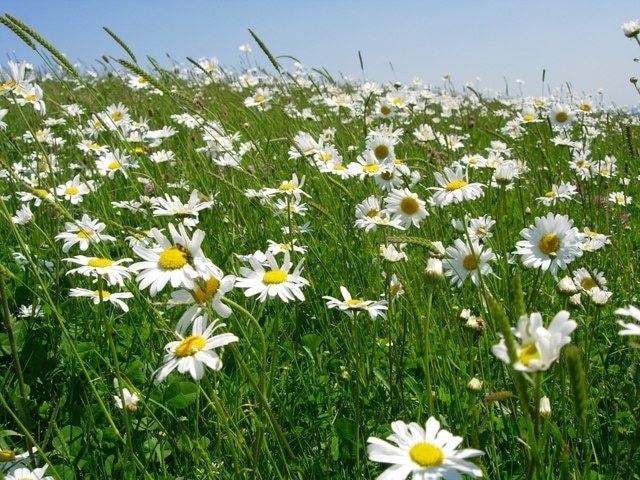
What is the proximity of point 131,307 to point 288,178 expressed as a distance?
195 cm

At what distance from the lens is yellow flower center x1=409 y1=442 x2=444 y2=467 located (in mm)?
917

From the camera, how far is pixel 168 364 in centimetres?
114

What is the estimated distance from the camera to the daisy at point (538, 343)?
30.0 inches

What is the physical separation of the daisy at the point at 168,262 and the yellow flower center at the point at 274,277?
9.9 inches

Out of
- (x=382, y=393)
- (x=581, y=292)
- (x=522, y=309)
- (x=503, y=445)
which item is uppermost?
(x=522, y=309)

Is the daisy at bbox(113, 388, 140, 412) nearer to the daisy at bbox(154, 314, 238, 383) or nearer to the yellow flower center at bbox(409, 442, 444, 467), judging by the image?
the daisy at bbox(154, 314, 238, 383)

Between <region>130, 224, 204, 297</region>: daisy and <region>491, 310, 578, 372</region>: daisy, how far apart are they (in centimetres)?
65

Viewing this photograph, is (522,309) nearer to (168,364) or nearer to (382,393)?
(168,364)

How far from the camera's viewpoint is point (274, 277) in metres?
1.50

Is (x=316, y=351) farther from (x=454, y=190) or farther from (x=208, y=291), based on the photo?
(x=208, y=291)

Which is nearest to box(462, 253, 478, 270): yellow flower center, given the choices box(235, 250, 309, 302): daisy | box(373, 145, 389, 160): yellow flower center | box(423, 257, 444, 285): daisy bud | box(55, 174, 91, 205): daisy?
box(423, 257, 444, 285): daisy bud

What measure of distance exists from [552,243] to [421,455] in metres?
1.08

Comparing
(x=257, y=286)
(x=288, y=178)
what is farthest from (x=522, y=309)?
(x=288, y=178)

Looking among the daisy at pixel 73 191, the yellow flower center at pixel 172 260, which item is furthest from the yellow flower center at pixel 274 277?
the daisy at pixel 73 191
